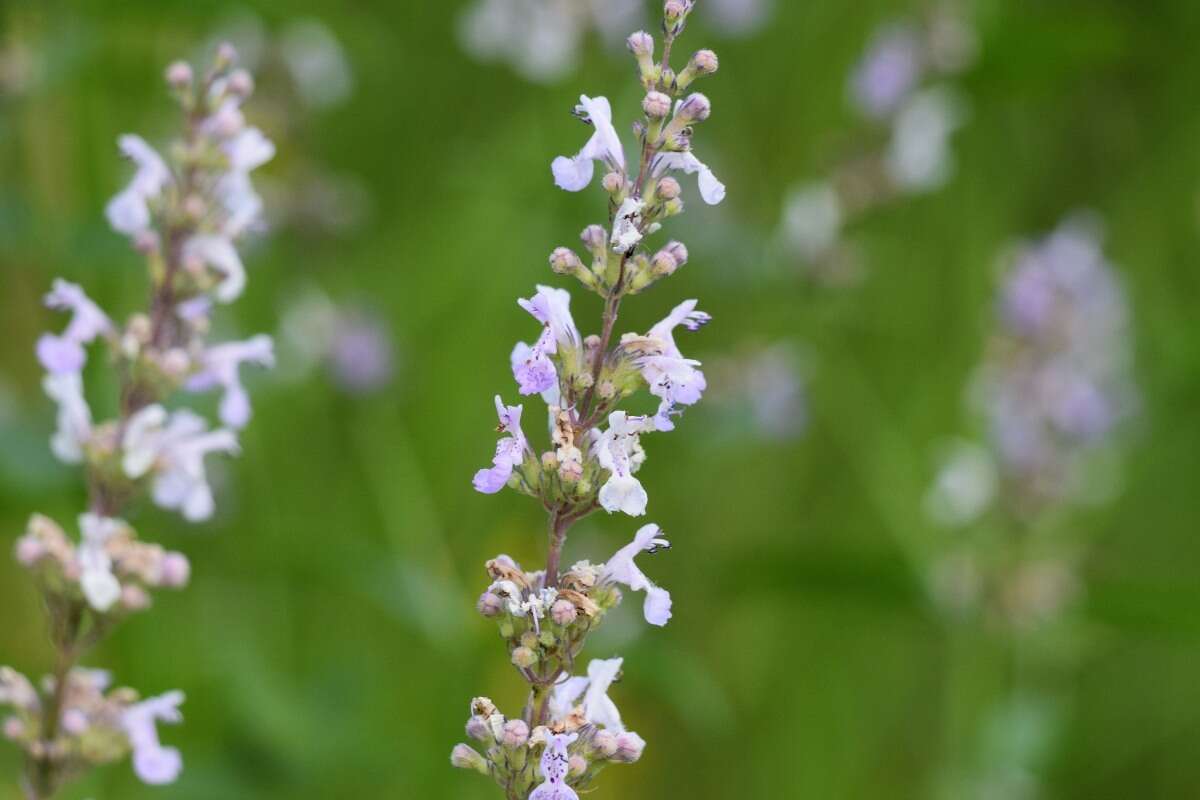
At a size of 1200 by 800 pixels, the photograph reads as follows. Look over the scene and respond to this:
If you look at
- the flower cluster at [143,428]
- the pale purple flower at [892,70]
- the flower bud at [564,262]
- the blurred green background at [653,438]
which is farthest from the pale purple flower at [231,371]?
the pale purple flower at [892,70]

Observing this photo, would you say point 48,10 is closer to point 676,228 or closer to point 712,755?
point 676,228

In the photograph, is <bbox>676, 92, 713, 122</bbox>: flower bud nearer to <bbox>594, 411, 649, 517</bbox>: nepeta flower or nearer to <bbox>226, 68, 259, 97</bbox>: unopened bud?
<bbox>594, 411, 649, 517</bbox>: nepeta flower

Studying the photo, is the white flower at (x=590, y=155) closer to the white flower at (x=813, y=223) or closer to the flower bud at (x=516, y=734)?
the flower bud at (x=516, y=734)

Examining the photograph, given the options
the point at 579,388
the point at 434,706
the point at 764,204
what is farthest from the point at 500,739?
the point at 764,204

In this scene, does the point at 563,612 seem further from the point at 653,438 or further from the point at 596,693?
the point at 653,438

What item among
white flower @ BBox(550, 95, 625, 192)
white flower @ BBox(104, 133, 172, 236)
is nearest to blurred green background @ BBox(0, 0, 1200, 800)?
white flower @ BBox(104, 133, 172, 236)

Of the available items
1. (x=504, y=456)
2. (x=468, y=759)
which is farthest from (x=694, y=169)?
(x=468, y=759)
